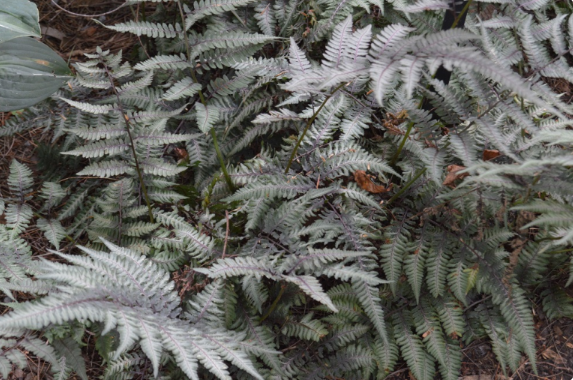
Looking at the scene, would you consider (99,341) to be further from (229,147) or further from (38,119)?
(38,119)

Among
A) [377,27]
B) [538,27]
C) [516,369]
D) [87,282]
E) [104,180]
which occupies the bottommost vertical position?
[516,369]

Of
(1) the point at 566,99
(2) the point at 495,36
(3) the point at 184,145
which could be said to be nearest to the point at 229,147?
(3) the point at 184,145

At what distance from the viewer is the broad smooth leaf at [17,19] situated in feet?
8.04

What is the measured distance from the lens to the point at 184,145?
3.06 metres

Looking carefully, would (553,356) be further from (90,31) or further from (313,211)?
(90,31)

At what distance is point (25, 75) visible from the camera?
105 inches

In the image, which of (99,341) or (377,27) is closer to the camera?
(99,341)

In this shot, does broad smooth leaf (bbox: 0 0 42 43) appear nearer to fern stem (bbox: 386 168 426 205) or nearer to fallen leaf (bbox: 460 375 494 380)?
fern stem (bbox: 386 168 426 205)

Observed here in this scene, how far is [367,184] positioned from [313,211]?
0.31 meters

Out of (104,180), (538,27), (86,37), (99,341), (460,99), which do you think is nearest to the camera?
(99,341)

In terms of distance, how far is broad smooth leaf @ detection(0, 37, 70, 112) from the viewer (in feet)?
8.75

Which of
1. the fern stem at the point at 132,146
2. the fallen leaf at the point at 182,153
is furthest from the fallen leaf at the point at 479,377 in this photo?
the fallen leaf at the point at 182,153

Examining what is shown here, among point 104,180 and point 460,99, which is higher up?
point 460,99

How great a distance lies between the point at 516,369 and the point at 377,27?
80.0 inches
